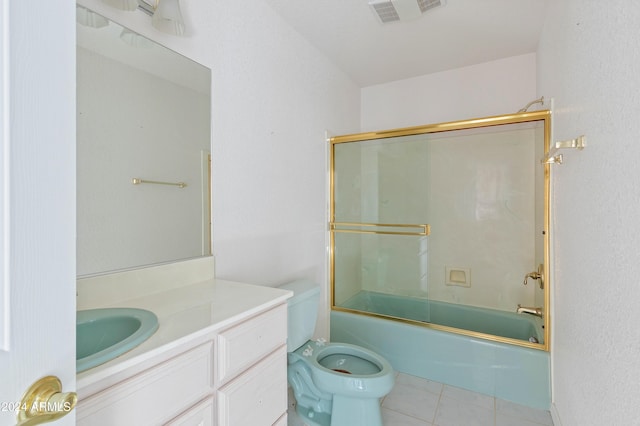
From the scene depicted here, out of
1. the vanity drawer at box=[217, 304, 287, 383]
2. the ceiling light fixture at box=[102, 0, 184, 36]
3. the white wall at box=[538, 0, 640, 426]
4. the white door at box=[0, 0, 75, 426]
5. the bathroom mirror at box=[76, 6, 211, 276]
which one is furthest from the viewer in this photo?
the ceiling light fixture at box=[102, 0, 184, 36]

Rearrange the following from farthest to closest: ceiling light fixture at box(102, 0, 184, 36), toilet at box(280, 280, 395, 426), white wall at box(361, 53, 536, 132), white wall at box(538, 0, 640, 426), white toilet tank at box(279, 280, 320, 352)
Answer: white wall at box(361, 53, 536, 132) < white toilet tank at box(279, 280, 320, 352) < toilet at box(280, 280, 395, 426) < ceiling light fixture at box(102, 0, 184, 36) < white wall at box(538, 0, 640, 426)

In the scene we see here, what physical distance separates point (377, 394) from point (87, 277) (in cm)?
131

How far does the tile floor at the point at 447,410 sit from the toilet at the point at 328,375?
16 centimetres

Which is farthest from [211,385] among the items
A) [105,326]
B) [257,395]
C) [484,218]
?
[484,218]

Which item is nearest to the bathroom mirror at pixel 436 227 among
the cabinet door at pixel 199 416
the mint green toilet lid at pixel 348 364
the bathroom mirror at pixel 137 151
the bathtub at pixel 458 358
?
the bathtub at pixel 458 358

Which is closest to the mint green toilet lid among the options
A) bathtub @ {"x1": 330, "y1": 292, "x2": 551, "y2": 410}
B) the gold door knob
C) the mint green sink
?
bathtub @ {"x1": 330, "y1": 292, "x2": 551, "y2": 410}

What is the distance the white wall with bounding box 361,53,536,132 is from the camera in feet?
7.93

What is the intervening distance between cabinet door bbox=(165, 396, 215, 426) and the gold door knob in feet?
1.30

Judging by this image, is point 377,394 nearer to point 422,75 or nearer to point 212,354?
point 212,354

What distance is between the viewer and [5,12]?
1.16 ft

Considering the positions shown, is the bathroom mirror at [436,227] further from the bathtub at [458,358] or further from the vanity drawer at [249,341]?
the vanity drawer at [249,341]

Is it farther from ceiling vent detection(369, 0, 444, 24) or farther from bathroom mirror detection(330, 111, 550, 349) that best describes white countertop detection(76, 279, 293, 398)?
ceiling vent detection(369, 0, 444, 24)

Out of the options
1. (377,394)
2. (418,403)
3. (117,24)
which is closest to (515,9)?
(117,24)

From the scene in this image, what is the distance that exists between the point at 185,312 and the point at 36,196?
633 mm
